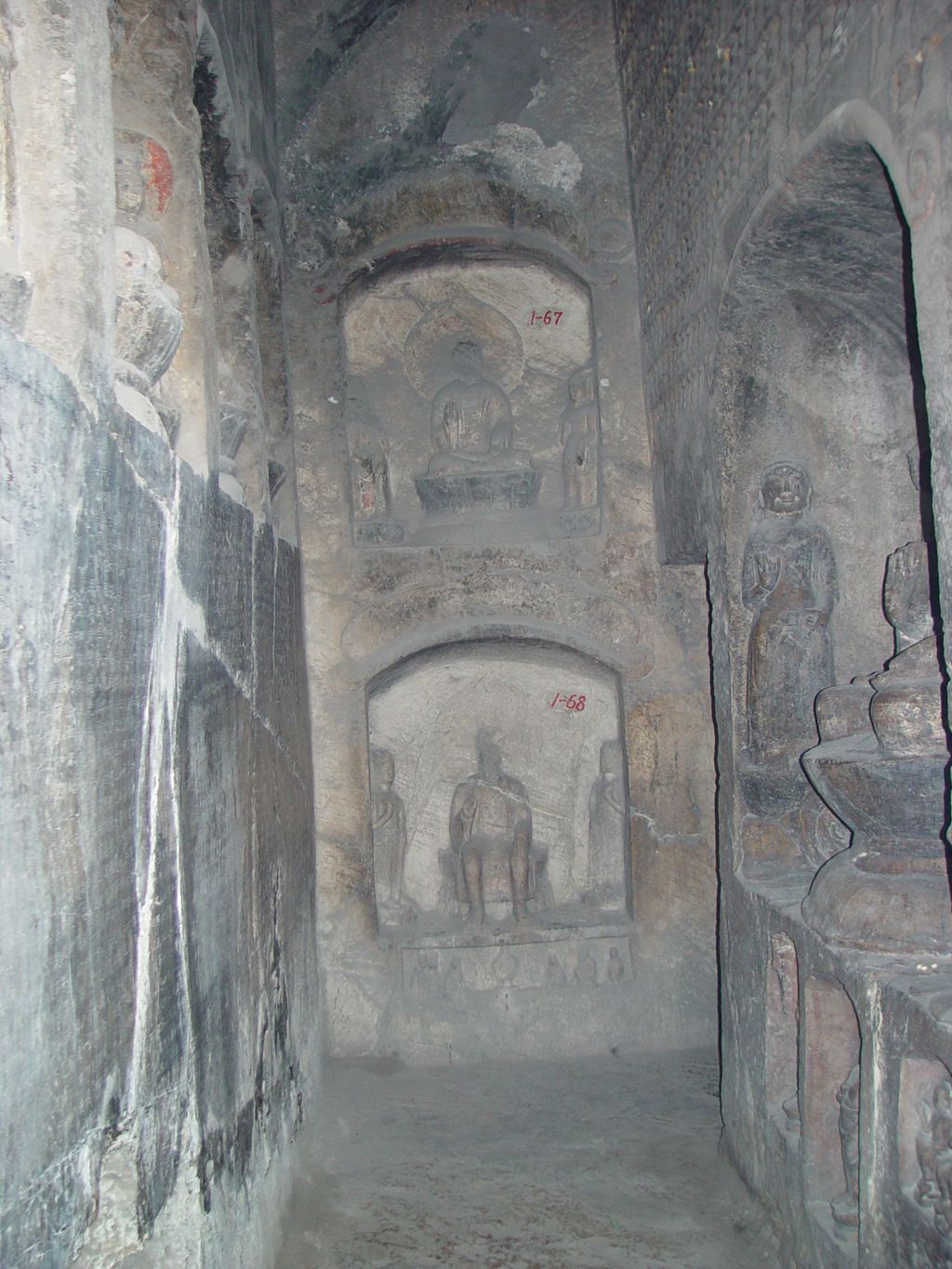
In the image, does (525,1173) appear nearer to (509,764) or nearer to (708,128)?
(509,764)

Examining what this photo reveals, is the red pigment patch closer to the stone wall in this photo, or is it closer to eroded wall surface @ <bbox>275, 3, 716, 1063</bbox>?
the stone wall

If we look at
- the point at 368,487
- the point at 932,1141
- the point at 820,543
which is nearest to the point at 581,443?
the point at 368,487

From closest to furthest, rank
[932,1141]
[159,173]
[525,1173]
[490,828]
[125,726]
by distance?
[125,726] → [932,1141] → [159,173] → [525,1173] → [490,828]

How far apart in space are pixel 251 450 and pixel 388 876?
6.65 ft

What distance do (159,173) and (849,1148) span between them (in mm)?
3287

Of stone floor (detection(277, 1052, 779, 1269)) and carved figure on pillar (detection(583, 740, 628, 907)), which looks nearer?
stone floor (detection(277, 1052, 779, 1269))

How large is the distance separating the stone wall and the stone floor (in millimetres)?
328

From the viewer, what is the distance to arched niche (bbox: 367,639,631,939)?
455cm

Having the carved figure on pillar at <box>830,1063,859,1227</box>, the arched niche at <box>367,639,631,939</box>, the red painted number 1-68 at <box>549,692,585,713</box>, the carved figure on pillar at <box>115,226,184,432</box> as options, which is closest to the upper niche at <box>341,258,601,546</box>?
the arched niche at <box>367,639,631,939</box>

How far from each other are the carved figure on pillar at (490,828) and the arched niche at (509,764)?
5 cm

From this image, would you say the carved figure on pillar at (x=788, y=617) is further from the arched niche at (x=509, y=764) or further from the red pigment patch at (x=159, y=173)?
the red pigment patch at (x=159, y=173)

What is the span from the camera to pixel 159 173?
9.20 feet

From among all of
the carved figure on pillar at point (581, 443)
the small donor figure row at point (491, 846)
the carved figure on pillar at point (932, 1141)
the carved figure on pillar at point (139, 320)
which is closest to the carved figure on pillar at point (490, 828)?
the small donor figure row at point (491, 846)

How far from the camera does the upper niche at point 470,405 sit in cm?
459
